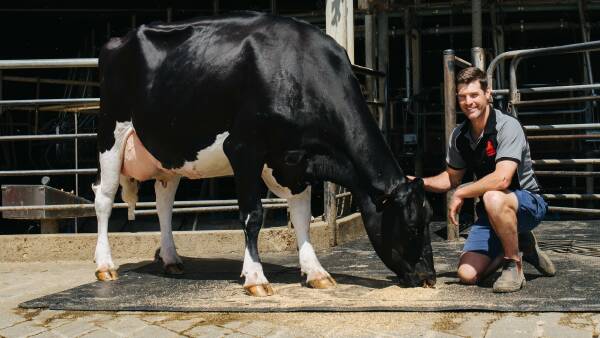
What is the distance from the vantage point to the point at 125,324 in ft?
12.6

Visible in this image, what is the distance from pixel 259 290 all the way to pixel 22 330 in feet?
4.23

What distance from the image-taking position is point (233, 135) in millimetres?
4707

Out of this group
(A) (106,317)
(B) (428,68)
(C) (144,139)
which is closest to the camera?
(A) (106,317)

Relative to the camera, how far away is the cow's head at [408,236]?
439 centimetres

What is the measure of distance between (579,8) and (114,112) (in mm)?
6910

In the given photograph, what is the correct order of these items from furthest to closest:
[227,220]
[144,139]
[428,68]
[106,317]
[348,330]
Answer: [428,68] < [227,220] < [144,139] < [106,317] < [348,330]

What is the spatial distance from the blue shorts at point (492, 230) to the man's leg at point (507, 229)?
0.10 meters

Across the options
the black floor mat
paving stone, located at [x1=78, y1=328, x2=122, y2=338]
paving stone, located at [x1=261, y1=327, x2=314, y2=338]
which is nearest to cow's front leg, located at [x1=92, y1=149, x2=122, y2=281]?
the black floor mat

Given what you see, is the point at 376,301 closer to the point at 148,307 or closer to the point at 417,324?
the point at 417,324

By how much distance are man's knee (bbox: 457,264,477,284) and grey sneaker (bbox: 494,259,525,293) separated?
0.22 metres

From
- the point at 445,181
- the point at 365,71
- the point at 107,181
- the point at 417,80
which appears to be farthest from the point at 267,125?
the point at 417,80

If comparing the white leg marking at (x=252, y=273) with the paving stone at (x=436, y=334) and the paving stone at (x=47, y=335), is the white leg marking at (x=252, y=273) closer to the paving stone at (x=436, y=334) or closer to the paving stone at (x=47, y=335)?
the paving stone at (x=47, y=335)

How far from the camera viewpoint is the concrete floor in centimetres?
343

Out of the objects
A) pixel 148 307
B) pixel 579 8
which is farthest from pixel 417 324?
pixel 579 8
